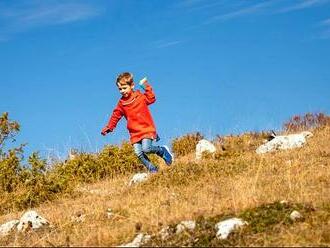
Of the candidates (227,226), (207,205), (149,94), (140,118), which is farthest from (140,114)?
(227,226)

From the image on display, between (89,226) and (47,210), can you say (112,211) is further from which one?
(47,210)

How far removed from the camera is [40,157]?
15.7 meters

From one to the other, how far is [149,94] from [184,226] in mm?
7120

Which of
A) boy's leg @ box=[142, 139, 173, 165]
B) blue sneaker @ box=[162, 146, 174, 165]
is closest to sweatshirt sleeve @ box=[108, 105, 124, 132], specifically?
boy's leg @ box=[142, 139, 173, 165]

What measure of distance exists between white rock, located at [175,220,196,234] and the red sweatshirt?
679 cm

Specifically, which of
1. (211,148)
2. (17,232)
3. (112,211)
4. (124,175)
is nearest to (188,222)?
(112,211)

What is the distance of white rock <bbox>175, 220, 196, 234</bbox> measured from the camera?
7703 millimetres

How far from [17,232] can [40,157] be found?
5.65 m

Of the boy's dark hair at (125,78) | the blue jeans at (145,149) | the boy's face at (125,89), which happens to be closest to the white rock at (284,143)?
the blue jeans at (145,149)

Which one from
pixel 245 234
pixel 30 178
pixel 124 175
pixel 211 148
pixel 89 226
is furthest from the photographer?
pixel 211 148

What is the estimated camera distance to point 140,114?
48.1 feet

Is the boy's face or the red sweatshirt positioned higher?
the boy's face

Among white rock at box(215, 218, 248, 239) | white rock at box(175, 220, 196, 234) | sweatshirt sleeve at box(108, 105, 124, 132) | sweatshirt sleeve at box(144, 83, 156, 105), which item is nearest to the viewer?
white rock at box(215, 218, 248, 239)

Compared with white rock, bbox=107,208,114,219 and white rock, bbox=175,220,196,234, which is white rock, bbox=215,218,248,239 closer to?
white rock, bbox=175,220,196,234
